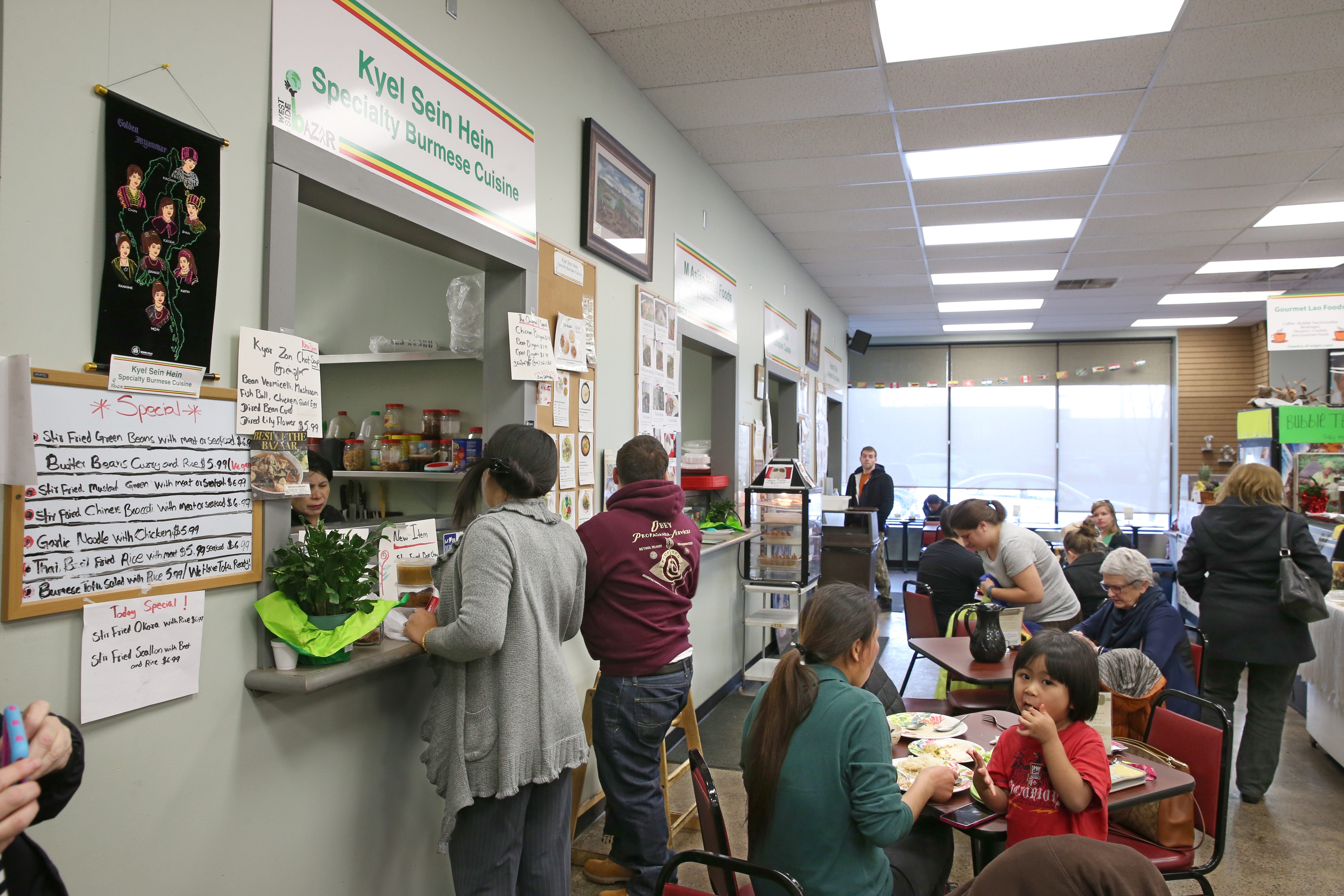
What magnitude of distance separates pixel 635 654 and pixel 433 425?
1202 millimetres

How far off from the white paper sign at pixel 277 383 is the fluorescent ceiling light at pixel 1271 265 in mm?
7448

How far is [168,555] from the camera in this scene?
155cm

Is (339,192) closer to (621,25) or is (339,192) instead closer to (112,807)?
(112,807)

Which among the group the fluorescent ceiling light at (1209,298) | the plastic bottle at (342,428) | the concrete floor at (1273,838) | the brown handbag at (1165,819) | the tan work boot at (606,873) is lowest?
the concrete floor at (1273,838)

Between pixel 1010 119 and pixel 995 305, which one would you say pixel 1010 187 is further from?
pixel 995 305

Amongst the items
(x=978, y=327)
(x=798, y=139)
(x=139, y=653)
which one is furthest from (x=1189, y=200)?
(x=139, y=653)

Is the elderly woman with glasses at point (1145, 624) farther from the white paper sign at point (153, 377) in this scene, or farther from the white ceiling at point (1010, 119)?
the white paper sign at point (153, 377)

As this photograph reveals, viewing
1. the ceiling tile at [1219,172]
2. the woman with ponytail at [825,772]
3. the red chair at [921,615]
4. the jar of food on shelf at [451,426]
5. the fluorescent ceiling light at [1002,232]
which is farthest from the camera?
the fluorescent ceiling light at [1002,232]

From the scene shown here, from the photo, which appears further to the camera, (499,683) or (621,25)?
(621,25)

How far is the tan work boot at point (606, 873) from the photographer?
9.51 ft

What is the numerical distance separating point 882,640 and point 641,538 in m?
4.10

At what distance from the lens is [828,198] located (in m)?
5.36

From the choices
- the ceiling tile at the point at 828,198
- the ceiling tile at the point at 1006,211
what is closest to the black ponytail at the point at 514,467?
the ceiling tile at the point at 828,198

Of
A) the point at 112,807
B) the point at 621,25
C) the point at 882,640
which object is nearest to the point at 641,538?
the point at 112,807
